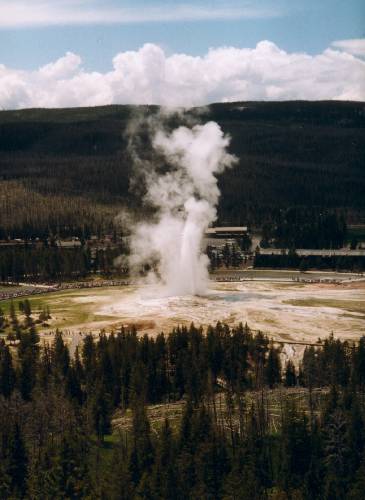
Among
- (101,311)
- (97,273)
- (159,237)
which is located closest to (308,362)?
(101,311)

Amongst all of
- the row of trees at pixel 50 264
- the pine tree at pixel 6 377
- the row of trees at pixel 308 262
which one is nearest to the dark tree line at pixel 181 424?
the pine tree at pixel 6 377

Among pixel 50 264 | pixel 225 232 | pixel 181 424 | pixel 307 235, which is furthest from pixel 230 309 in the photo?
pixel 225 232

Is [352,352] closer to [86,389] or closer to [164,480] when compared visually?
[86,389]

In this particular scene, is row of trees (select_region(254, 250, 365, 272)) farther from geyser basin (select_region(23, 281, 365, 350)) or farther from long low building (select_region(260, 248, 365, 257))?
geyser basin (select_region(23, 281, 365, 350))

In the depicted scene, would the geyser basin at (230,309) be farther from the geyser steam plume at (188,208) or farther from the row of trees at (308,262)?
the row of trees at (308,262)

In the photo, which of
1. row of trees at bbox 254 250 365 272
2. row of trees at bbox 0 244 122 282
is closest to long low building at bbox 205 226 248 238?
row of trees at bbox 254 250 365 272

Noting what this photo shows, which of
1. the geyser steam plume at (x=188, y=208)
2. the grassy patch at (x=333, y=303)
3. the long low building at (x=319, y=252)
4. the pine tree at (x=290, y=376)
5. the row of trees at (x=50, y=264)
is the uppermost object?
the geyser steam plume at (x=188, y=208)
